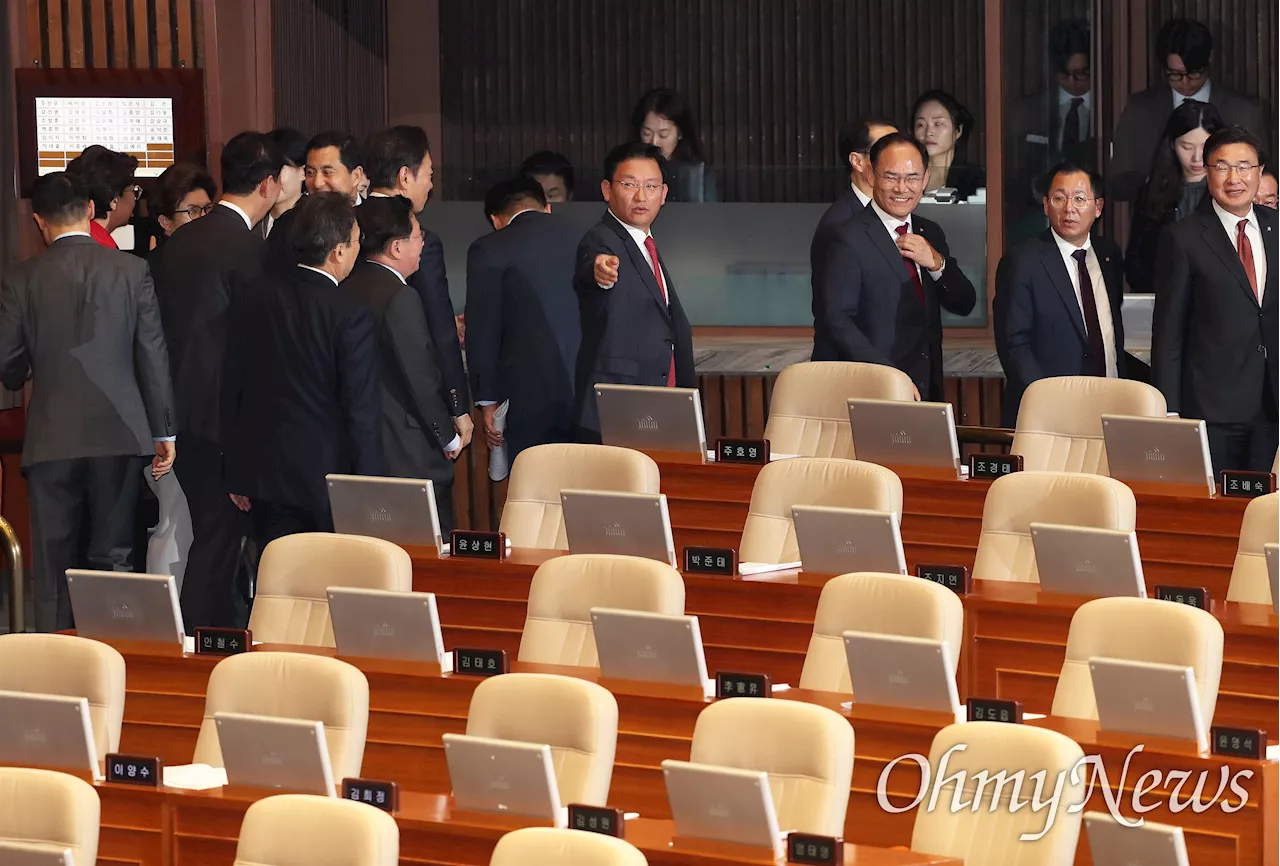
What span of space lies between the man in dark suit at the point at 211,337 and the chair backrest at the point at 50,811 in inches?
76.1

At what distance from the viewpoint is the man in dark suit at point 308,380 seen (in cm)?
564

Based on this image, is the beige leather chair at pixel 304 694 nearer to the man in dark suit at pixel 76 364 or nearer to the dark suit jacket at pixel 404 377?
the dark suit jacket at pixel 404 377

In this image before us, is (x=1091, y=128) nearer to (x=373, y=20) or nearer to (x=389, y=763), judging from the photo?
(x=373, y=20)

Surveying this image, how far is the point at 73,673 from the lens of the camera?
4.86m

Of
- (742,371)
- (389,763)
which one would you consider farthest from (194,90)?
(389,763)

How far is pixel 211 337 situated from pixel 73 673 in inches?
66.6

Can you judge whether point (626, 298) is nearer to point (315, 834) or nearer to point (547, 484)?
point (547, 484)

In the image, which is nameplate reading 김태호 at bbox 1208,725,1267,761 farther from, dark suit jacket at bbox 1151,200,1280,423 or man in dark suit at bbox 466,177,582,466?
man in dark suit at bbox 466,177,582,466

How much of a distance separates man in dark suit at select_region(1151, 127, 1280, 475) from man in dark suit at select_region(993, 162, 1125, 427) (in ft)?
1.01

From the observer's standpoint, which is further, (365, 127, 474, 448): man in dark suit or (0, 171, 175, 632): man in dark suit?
(365, 127, 474, 448): man in dark suit

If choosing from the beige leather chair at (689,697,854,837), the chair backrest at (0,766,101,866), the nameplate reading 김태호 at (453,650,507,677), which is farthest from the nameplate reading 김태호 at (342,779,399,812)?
the nameplate reading 김태호 at (453,650,507,677)

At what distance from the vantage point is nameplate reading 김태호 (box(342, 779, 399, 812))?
425cm

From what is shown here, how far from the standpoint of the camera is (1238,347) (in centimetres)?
621

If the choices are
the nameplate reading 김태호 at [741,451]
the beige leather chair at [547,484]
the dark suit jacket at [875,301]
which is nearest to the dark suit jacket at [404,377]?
the beige leather chair at [547,484]
